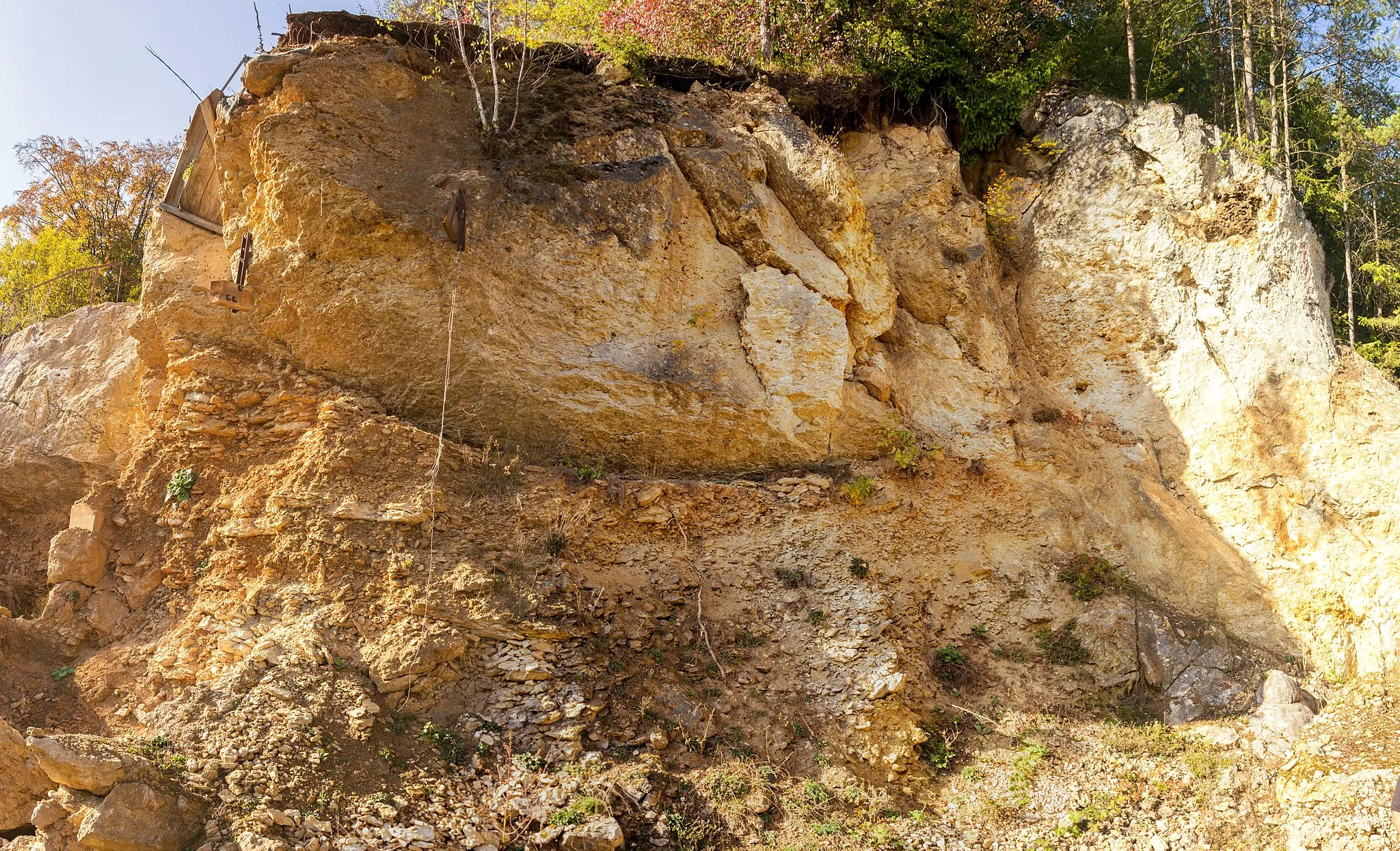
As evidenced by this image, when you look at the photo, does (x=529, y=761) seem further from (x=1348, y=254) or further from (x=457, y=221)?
(x=1348, y=254)

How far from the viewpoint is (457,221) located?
884 cm

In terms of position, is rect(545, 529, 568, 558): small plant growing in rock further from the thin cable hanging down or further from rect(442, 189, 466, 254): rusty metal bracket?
rect(442, 189, 466, 254): rusty metal bracket

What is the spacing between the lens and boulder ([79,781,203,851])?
17.7 feet

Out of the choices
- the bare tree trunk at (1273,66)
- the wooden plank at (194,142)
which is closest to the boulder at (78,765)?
the wooden plank at (194,142)

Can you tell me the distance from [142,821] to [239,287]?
5335 millimetres

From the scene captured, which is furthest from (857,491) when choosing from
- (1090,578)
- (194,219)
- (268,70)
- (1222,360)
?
(194,219)

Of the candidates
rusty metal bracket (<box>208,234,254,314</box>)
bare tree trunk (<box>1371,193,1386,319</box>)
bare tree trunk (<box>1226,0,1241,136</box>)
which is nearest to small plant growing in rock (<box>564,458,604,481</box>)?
rusty metal bracket (<box>208,234,254,314</box>)

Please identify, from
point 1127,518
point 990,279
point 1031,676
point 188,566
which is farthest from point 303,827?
point 990,279

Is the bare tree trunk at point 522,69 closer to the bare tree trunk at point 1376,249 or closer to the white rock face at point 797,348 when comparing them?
the white rock face at point 797,348

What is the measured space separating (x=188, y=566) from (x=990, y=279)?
9.90 m

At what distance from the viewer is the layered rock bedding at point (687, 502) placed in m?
6.96

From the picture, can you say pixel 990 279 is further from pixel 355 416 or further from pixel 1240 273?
pixel 355 416

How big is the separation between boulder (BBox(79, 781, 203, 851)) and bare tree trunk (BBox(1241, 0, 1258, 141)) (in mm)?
14424

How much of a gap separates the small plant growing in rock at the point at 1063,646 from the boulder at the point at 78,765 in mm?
8291
